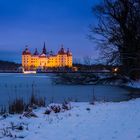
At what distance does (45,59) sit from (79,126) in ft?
547

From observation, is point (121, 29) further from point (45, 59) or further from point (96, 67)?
point (45, 59)

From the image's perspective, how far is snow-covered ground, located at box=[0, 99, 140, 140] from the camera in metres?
7.63

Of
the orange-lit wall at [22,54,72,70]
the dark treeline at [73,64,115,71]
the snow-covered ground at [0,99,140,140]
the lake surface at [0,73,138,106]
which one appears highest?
the orange-lit wall at [22,54,72,70]

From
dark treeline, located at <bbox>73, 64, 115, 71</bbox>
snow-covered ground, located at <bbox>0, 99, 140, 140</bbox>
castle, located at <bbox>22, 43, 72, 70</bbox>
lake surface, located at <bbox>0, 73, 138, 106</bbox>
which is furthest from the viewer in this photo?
castle, located at <bbox>22, 43, 72, 70</bbox>

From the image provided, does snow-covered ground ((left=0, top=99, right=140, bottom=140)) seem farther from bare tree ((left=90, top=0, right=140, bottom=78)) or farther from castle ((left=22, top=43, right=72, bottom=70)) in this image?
castle ((left=22, top=43, right=72, bottom=70))

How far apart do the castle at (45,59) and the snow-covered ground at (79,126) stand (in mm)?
159192

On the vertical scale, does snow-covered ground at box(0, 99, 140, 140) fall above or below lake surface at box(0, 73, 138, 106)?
above

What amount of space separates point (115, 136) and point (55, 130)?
65.2 inches

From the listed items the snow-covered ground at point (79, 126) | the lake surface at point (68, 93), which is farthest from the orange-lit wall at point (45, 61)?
the snow-covered ground at point (79, 126)

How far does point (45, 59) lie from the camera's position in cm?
17525

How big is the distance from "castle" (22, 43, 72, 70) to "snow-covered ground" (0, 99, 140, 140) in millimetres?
159192

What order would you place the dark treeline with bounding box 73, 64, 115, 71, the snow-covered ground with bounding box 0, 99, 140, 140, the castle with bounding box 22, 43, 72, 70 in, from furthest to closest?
the castle with bounding box 22, 43, 72, 70, the dark treeline with bounding box 73, 64, 115, 71, the snow-covered ground with bounding box 0, 99, 140, 140

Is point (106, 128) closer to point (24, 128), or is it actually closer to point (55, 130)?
point (55, 130)

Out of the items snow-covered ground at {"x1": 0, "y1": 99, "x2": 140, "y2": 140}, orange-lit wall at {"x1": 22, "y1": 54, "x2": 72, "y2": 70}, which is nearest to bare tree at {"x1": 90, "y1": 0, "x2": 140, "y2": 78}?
snow-covered ground at {"x1": 0, "y1": 99, "x2": 140, "y2": 140}
